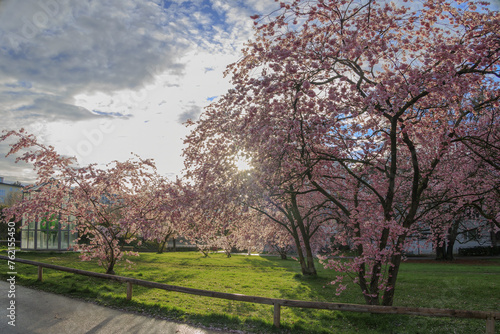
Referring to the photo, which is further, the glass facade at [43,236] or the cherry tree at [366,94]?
the glass facade at [43,236]

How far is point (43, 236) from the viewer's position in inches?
1172

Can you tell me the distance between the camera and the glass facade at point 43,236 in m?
29.3

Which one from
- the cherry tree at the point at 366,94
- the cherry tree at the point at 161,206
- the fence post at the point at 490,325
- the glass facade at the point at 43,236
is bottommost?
the glass facade at the point at 43,236

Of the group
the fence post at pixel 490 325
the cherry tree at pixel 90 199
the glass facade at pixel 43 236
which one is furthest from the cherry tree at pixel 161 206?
the glass facade at pixel 43 236

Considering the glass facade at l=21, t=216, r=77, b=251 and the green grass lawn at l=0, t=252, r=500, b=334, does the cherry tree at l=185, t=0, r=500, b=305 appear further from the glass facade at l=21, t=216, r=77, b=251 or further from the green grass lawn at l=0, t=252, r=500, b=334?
the glass facade at l=21, t=216, r=77, b=251

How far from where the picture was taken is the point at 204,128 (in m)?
11.2

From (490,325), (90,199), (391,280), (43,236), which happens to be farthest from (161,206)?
(43,236)

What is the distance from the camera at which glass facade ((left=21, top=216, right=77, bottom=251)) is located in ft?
96.3

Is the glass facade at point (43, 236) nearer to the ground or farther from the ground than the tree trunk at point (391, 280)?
nearer to the ground

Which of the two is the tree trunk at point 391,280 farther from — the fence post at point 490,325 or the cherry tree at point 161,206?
the cherry tree at point 161,206

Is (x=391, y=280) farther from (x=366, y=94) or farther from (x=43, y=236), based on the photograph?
(x=43, y=236)

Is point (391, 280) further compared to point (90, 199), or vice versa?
Answer: point (90, 199)

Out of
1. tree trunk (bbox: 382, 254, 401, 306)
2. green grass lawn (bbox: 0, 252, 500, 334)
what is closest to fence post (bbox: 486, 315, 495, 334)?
green grass lawn (bbox: 0, 252, 500, 334)

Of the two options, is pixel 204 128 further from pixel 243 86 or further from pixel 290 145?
pixel 290 145
